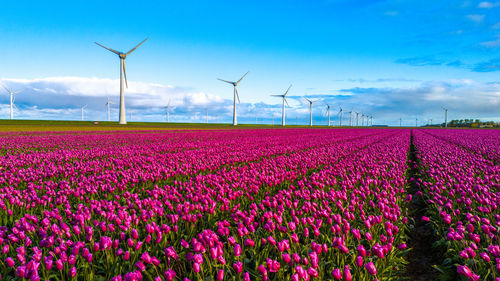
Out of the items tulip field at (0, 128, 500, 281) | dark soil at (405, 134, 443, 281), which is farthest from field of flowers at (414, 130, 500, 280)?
dark soil at (405, 134, 443, 281)

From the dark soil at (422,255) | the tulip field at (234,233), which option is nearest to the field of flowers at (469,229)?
the tulip field at (234,233)

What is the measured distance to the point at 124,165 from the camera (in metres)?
11.8

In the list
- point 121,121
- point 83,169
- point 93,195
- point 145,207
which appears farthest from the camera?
point 121,121

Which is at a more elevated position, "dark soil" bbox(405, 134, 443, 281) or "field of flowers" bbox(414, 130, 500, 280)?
"field of flowers" bbox(414, 130, 500, 280)

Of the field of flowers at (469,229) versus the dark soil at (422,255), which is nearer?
the field of flowers at (469,229)

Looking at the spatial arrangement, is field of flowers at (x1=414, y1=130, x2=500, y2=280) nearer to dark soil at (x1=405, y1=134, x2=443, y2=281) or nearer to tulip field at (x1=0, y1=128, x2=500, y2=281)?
tulip field at (x1=0, y1=128, x2=500, y2=281)

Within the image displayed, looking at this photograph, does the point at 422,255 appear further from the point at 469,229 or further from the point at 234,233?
the point at 234,233

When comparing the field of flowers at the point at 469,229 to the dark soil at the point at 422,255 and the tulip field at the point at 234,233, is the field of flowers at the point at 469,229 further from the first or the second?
the dark soil at the point at 422,255

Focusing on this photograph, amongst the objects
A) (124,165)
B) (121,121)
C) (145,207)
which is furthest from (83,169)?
(121,121)

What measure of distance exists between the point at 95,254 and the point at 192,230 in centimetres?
143

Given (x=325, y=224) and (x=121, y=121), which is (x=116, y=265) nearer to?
(x=325, y=224)

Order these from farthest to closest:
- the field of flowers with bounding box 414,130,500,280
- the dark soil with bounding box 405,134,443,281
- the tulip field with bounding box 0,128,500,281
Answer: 1. the dark soil with bounding box 405,134,443,281
2. the field of flowers with bounding box 414,130,500,280
3. the tulip field with bounding box 0,128,500,281

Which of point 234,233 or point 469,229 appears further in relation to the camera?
point 234,233

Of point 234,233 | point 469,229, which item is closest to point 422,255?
point 469,229
